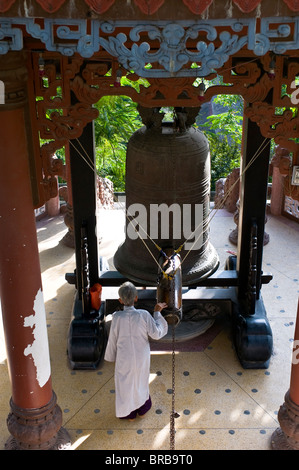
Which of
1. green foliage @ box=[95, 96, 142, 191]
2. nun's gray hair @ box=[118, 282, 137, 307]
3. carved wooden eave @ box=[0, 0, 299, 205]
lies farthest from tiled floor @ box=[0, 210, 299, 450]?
green foliage @ box=[95, 96, 142, 191]

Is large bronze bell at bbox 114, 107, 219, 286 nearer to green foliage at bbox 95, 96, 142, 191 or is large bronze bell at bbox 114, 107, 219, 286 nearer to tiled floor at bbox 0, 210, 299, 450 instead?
tiled floor at bbox 0, 210, 299, 450

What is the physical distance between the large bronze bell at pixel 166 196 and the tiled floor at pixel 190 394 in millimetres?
1106

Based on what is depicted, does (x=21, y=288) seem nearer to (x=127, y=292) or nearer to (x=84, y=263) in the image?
(x=127, y=292)

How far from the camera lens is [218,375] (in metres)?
6.20

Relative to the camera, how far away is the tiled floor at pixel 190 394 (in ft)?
17.6

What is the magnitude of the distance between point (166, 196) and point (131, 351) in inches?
55.3

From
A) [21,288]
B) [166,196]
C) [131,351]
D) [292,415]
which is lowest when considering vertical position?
[292,415]

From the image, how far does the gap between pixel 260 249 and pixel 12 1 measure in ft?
13.2

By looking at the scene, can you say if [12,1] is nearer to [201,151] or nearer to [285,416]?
[201,151]

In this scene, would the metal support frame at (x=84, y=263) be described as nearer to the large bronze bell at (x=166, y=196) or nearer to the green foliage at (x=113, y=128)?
the large bronze bell at (x=166, y=196)

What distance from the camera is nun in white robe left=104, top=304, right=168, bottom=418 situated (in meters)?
5.23

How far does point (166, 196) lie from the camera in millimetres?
5414

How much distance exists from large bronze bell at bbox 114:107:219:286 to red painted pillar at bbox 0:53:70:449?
1241 millimetres

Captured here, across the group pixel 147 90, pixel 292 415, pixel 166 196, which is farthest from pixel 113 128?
pixel 147 90
